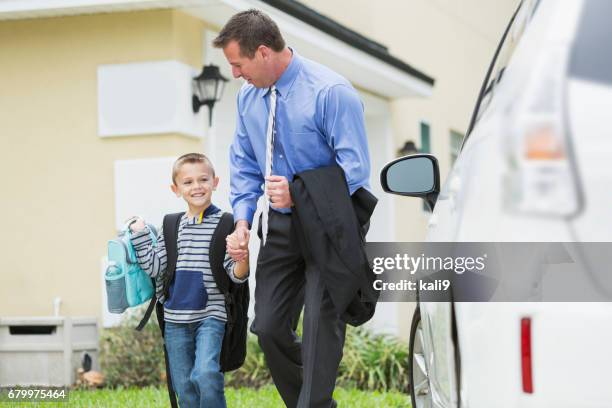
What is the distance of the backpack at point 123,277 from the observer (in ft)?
17.2

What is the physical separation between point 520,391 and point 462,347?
253 mm

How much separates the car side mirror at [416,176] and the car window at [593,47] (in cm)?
178

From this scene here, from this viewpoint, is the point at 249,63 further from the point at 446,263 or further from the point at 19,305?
the point at 19,305

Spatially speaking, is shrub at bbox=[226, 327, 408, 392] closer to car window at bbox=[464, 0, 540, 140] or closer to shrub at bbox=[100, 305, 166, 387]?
shrub at bbox=[100, 305, 166, 387]

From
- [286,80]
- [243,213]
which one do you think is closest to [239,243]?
[243,213]

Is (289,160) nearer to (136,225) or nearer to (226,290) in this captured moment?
(226,290)

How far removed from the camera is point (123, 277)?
17.3 feet

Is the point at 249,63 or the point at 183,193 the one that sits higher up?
the point at 249,63

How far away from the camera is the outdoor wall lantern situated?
9.95 meters

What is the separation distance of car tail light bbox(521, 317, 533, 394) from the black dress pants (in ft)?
7.13

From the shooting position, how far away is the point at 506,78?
2812 mm

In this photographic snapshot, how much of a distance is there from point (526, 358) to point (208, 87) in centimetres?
759

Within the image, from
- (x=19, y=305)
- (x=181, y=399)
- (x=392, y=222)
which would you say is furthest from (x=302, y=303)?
(x=392, y=222)

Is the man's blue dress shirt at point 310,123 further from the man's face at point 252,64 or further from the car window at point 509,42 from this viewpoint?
the car window at point 509,42
